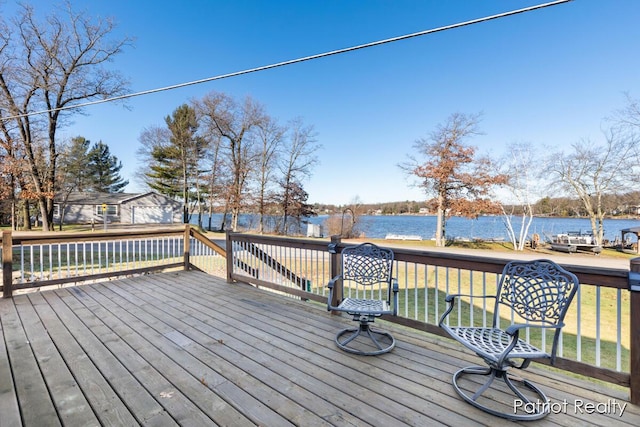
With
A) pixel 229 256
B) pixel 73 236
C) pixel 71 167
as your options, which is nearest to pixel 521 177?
pixel 229 256

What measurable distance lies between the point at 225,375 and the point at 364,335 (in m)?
1.36

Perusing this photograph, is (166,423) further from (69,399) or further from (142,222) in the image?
(142,222)

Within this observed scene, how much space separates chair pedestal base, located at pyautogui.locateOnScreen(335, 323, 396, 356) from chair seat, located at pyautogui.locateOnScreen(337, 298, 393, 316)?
202mm

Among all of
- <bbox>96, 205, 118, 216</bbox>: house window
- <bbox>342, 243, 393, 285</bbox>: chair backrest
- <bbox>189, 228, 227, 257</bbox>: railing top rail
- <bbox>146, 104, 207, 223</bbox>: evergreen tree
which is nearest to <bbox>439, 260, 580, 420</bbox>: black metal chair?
<bbox>342, 243, 393, 285</bbox>: chair backrest

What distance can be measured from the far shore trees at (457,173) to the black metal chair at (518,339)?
16.1 m

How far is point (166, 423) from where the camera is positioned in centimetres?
158

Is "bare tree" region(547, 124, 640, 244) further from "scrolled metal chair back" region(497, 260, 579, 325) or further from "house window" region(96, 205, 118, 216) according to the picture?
"house window" region(96, 205, 118, 216)

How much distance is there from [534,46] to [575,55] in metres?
1.25

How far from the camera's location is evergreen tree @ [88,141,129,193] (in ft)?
99.3

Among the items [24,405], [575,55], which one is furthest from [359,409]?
[575,55]

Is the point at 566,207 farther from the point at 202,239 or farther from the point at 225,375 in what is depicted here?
the point at 225,375

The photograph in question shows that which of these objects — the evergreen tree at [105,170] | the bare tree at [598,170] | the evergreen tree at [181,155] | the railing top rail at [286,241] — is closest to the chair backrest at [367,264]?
the railing top rail at [286,241]

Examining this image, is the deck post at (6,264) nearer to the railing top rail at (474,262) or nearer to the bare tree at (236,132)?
the railing top rail at (474,262)

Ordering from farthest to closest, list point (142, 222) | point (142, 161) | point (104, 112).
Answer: point (142, 222), point (142, 161), point (104, 112)
